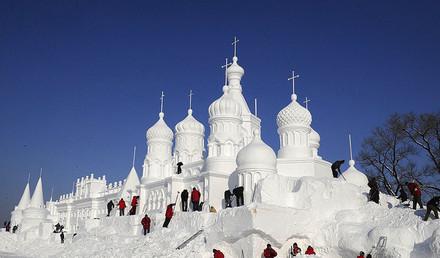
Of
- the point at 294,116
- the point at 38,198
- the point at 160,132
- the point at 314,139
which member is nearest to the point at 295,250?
the point at 294,116

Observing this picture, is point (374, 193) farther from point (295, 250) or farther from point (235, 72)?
point (235, 72)

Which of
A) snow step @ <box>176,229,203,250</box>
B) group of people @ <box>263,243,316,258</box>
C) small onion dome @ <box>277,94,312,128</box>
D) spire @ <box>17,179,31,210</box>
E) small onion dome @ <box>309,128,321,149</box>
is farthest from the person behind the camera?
spire @ <box>17,179,31,210</box>

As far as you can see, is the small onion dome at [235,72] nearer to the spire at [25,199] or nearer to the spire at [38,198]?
the spire at [38,198]

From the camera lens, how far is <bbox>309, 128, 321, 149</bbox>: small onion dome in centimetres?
3353

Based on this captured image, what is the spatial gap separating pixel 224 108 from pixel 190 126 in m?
6.01

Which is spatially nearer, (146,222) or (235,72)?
(146,222)

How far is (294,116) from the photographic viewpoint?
28375mm

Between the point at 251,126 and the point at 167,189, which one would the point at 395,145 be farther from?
the point at 167,189

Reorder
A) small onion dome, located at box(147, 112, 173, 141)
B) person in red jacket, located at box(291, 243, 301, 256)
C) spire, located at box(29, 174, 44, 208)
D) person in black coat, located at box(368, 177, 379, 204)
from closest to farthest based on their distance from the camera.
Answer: person in red jacket, located at box(291, 243, 301, 256) → person in black coat, located at box(368, 177, 379, 204) → small onion dome, located at box(147, 112, 173, 141) → spire, located at box(29, 174, 44, 208)

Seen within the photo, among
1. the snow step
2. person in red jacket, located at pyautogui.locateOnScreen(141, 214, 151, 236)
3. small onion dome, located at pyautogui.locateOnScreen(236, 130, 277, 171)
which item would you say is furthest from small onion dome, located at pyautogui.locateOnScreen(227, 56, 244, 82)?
the snow step

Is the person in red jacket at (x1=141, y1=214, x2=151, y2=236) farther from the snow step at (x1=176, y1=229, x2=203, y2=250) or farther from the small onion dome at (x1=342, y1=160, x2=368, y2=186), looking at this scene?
the small onion dome at (x1=342, y1=160, x2=368, y2=186)

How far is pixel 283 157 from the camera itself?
90.2ft

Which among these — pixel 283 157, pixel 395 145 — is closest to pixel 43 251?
pixel 283 157

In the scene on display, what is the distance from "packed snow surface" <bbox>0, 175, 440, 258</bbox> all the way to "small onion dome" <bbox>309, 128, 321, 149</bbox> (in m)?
13.0
